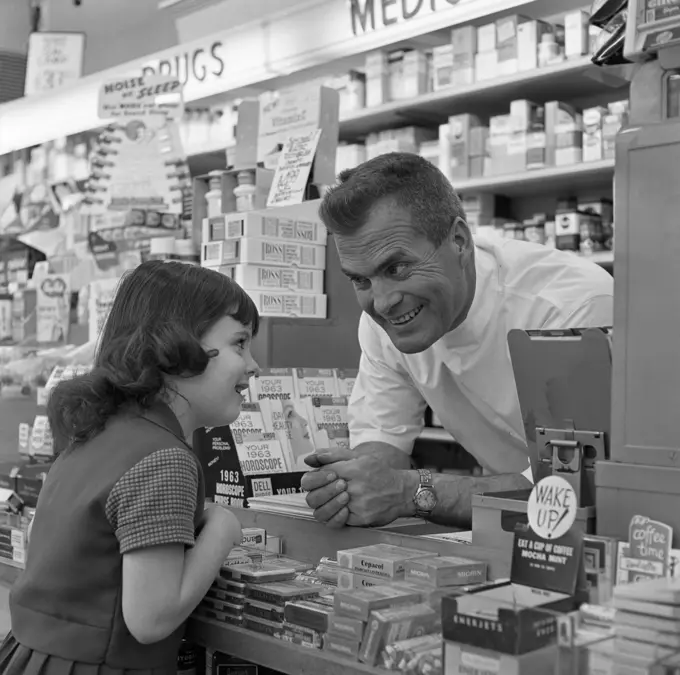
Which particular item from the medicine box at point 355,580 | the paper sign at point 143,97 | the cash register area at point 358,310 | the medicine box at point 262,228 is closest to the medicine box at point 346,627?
the cash register area at point 358,310

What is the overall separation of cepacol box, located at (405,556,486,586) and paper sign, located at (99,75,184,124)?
3168 mm

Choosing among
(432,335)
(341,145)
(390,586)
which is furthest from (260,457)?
(341,145)

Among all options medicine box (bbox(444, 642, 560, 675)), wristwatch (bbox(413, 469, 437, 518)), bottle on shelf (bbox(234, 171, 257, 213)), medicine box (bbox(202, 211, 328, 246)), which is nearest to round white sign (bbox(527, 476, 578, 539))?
medicine box (bbox(444, 642, 560, 675))

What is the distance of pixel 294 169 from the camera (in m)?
3.05

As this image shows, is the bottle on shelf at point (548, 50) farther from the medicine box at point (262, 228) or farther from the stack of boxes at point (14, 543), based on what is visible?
the stack of boxes at point (14, 543)

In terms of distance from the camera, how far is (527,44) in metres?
4.51

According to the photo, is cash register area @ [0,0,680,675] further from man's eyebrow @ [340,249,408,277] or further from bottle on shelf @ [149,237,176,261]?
man's eyebrow @ [340,249,408,277]

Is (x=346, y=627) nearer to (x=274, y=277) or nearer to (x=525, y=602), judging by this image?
(x=525, y=602)

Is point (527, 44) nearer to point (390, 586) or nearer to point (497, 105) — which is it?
point (497, 105)

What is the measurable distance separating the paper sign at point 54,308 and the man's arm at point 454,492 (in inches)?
101

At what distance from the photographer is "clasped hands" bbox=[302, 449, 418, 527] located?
1808mm

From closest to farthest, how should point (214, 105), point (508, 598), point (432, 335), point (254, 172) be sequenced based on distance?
point (508, 598) → point (432, 335) → point (254, 172) → point (214, 105)

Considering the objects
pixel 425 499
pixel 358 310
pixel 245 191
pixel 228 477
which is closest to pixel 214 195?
pixel 245 191

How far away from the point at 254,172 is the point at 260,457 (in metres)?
1.22
